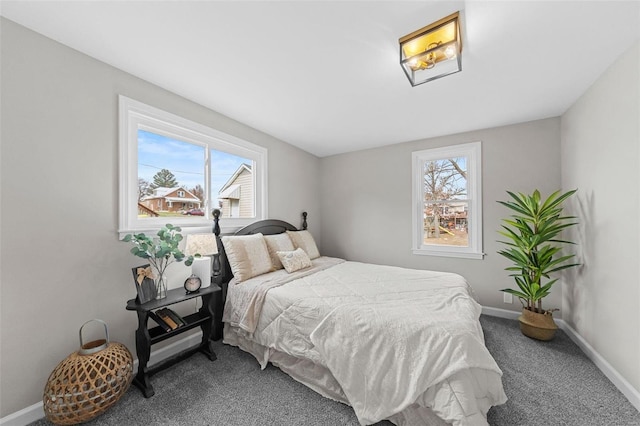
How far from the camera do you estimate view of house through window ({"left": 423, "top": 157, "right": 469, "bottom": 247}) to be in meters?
3.37

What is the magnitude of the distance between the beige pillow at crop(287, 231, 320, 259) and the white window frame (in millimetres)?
610

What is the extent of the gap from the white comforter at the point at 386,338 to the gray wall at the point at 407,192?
45.9 inches

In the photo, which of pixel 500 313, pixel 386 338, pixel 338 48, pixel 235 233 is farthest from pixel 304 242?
pixel 500 313

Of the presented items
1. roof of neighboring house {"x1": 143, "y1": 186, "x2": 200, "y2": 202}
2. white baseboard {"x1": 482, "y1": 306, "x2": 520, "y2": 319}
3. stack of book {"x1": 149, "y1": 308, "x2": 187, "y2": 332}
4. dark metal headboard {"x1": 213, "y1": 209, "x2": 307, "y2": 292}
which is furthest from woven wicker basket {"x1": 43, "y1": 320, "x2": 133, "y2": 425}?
white baseboard {"x1": 482, "y1": 306, "x2": 520, "y2": 319}

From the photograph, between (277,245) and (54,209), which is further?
(277,245)

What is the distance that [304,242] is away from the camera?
3461 mm

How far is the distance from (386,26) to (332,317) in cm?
201

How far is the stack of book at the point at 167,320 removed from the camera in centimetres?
192

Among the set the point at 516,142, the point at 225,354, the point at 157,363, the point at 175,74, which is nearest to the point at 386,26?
the point at 175,74

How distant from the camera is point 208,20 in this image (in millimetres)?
1463

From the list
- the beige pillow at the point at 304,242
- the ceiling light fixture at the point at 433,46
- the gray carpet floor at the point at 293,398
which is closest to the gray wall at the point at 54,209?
the gray carpet floor at the point at 293,398

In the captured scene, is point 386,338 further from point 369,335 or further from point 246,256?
point 246,256

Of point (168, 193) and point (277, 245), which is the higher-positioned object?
point (168, 193)

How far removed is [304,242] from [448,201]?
7.24 ft
